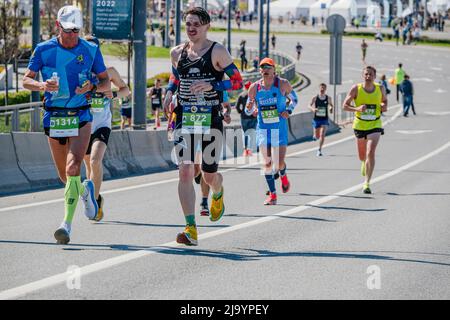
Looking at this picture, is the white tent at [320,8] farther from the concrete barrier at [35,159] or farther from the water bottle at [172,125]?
the water bottle at [172,125]

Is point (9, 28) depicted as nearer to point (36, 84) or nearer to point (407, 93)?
point (407, 93)

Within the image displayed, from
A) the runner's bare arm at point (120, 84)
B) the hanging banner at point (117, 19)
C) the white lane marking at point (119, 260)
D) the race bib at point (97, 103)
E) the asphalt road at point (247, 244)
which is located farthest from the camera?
the hanging banner at point (117, 19)

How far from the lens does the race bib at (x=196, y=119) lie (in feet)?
33.7

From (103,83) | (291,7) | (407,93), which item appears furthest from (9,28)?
(291,7)

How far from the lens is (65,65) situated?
10.2 metres

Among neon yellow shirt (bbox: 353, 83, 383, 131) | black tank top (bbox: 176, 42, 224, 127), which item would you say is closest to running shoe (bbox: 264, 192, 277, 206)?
neon yellow shirt (bbox: 353, 83, 383, 131)

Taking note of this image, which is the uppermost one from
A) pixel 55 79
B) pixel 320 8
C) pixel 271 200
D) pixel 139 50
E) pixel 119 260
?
pixel 320 8

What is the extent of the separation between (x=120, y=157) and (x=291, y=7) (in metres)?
90.9

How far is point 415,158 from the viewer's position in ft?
87.7

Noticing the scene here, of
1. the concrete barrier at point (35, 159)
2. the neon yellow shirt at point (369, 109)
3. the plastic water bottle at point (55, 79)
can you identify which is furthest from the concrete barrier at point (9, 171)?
the plastic water bottle at point (55, 79)

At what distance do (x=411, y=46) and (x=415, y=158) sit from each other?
6950cm

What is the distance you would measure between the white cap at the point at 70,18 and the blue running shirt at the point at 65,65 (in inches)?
10.3
